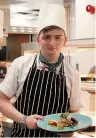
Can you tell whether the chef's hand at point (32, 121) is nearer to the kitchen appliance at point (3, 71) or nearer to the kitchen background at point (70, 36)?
the kitchen background at point (70, 36)

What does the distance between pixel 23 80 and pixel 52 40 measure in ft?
0.63

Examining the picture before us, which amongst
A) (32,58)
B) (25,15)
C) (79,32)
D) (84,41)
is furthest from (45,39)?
(25,15)

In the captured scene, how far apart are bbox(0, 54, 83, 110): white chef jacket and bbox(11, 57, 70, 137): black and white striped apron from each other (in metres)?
0.02

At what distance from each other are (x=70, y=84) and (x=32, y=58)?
0.18 metres

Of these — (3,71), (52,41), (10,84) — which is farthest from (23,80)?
(3,71)

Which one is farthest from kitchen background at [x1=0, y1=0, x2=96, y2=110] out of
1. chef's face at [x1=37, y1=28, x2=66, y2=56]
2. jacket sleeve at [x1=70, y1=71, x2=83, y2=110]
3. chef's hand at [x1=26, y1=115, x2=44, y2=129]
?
chef's hand at [x1=26, y1=115, x2=44, y2=129]

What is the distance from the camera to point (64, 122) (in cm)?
77

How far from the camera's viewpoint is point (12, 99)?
3.02 ft

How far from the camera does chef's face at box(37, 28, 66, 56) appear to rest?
799 mm

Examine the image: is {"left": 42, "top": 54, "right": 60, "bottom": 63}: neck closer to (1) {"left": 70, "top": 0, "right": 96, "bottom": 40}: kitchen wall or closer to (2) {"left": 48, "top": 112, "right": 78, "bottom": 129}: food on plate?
(2) {"left": 48, "top": 112, "right": 78, "bottom": 129}: food on plate

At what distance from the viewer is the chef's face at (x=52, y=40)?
799mm

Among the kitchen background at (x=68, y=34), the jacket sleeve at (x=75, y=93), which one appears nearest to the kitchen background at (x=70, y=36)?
the kitchen background at (x=68, y=34)

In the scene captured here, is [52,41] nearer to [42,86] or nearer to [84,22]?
[42,86]

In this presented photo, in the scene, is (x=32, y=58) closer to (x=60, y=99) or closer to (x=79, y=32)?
(x=60, y=99)
